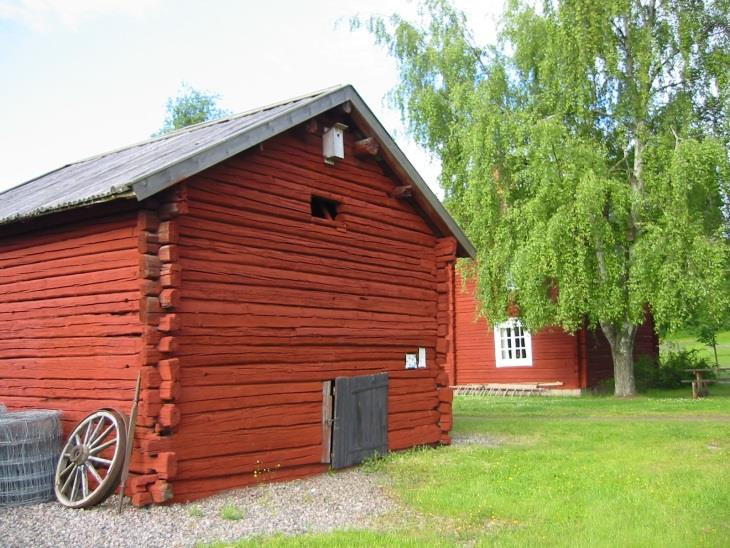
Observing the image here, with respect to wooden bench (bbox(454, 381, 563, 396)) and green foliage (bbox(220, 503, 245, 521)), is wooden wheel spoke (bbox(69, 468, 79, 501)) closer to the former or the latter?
green foliage (bbox(220, 503, 245, 521))

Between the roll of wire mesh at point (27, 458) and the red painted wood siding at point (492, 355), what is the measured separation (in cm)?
1823

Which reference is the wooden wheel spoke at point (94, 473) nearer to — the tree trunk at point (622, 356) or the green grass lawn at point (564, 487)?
the green grass lawn at point (564, 487)

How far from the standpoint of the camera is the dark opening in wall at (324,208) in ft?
41.6

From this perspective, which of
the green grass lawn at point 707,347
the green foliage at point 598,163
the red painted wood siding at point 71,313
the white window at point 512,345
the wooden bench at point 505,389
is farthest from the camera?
the green grass lawn at point 707,347

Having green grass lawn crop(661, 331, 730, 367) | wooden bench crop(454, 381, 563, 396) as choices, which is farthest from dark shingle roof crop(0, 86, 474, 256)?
green grass lawn crop(661, 331, 730, 367)

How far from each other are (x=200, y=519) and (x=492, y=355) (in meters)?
20.4

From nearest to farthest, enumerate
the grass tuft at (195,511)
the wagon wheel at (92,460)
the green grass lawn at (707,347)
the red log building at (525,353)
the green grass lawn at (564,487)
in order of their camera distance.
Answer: the green grass lawn at (564,487)
the grass tuft at (195,511)
the wagon wheel at (92,460)
the red log building at (525,353)
the green grass lawn at (707,347)

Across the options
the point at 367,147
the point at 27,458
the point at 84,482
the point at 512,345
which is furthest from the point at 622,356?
the point at 27,458

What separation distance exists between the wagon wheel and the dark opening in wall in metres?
4.91

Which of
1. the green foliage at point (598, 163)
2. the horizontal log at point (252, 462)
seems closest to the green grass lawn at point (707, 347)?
the green foliage at point (598, 163)

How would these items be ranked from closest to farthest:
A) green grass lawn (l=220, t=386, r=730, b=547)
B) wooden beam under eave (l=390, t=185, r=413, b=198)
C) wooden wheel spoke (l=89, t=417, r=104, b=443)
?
green grass lawn (l=220, t=386, r=730, b=547), wooden wheel spoke (l=89, t=417, r=104, b=443), wooden beam under eave (l=390, t=185, r=413, b=198)

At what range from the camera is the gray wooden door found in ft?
39.5

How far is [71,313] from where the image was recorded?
1055 cm

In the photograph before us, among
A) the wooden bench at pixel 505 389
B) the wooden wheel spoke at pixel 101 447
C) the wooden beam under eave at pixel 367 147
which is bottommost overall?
the wooden wheel spoke at pixel 101 447
